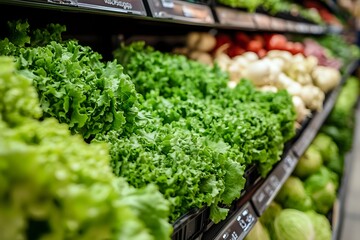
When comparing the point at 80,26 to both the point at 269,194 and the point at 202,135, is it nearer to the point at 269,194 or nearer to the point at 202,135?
the point at 202,135

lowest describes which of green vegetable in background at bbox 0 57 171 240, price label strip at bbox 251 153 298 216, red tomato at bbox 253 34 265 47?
price label strip at bbox 251 153 298 216

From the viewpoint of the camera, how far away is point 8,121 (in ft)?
2.33

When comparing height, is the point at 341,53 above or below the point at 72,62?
below

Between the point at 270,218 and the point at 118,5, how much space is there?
1.61 meters

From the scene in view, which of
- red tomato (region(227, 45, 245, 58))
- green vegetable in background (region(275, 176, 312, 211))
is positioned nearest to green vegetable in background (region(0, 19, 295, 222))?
green vegetable in background (region(275, 176, 312, 211))

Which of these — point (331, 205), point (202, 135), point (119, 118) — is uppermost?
point (119, 118)

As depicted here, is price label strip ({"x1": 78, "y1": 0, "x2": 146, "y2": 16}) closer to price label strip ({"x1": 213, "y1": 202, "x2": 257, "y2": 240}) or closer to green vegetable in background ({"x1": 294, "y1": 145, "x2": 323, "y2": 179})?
price label strip ({"x1": 213, "y1": 202, "x2": 257, "y2": 240})

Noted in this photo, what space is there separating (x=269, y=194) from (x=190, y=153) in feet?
2.46

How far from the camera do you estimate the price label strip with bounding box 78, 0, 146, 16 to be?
1.31 meters

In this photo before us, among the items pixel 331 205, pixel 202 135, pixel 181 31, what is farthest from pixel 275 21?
pixel 202 135

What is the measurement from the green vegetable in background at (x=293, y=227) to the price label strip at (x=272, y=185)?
1.07 feet

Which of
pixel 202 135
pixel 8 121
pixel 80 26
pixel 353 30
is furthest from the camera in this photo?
pixel 353 30

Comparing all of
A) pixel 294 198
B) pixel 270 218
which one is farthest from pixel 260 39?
pixel 270 218

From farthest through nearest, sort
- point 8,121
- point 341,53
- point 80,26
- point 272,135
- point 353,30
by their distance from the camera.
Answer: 1. point 353,30
2. point 341,53
3. point 80,26
4. point 272,135
5. point 8,121
